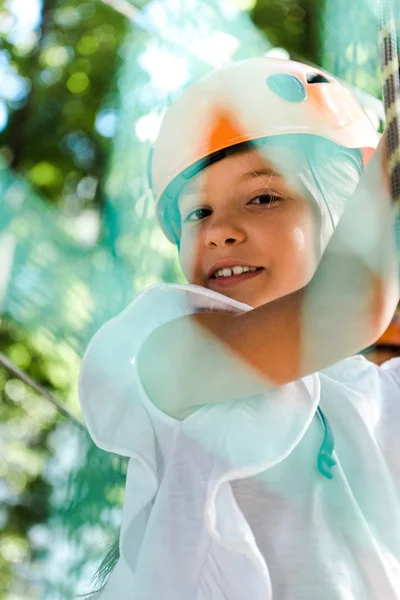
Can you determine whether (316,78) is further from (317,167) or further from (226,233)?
(226,233)

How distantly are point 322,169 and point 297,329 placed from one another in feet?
0.94

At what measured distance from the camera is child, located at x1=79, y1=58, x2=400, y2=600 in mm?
472

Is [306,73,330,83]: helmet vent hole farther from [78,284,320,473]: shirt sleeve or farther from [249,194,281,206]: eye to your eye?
[78,284,320,473]: shirt sleeve

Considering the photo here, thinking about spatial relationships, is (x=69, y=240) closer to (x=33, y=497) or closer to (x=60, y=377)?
(x=60, y=377)

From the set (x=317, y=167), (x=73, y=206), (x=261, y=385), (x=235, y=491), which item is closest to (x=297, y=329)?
(x=261, y=385)

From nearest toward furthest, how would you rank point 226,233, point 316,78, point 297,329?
A: 1. point 297,329
2. point 226,233
3. point 316,78

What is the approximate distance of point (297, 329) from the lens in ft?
1.55

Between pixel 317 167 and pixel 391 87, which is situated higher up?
pixel 391 87

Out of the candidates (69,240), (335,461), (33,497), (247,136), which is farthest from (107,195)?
(335,461)

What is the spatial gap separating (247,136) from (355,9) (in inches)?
25.6

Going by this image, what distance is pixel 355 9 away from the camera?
1.20 meters

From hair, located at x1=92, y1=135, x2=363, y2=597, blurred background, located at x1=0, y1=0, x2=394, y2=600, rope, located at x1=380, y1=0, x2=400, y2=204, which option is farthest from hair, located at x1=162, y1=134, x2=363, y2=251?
blurred background, located at x1=0, y1=0, x2=394, y2=600

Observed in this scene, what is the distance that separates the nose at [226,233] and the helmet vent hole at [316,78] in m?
0.23

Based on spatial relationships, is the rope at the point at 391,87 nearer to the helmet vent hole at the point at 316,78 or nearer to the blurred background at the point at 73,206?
the helmet vent hole at the point at 316,78
